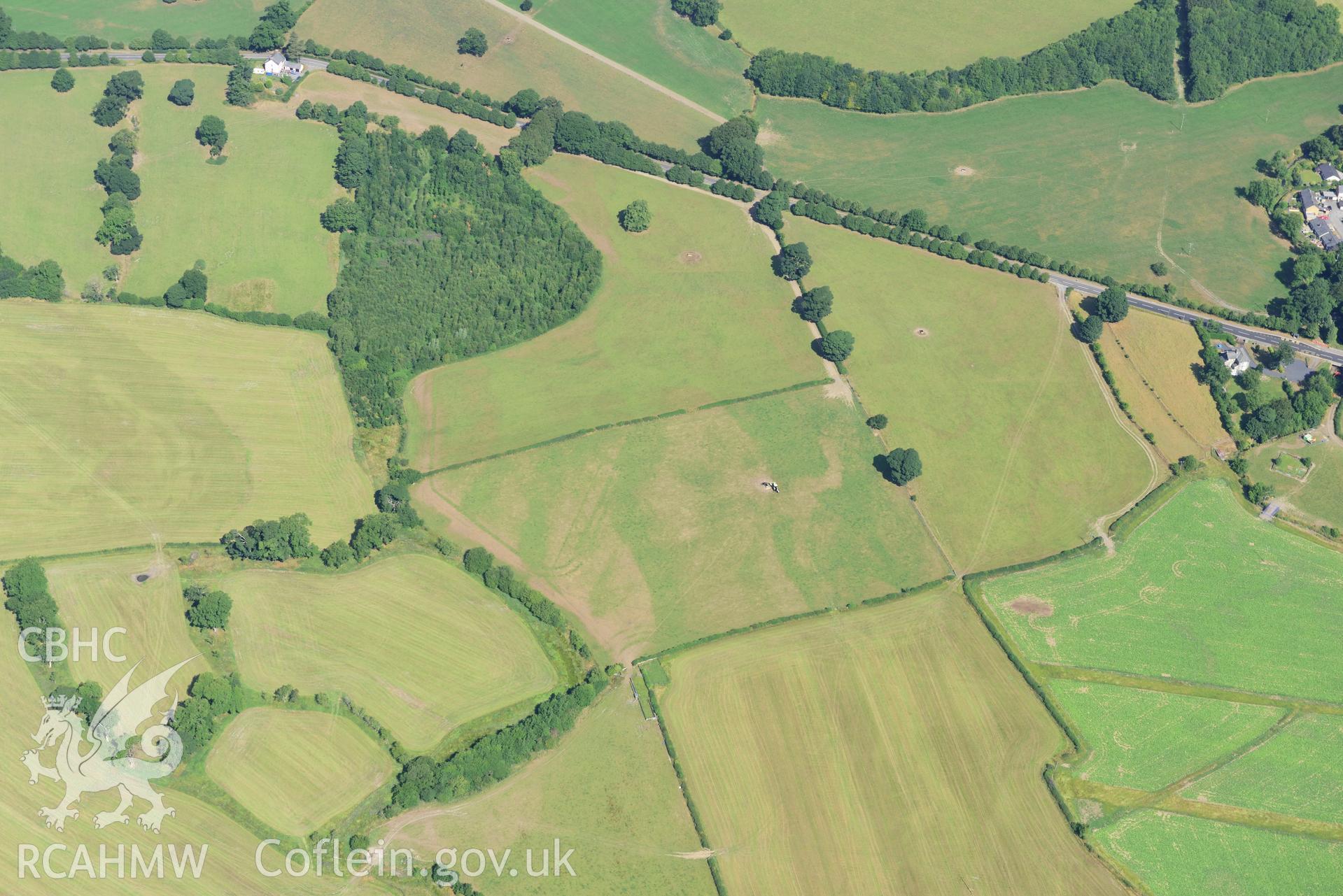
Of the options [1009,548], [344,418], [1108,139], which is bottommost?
[344,418]

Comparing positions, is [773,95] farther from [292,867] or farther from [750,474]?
[292,867]

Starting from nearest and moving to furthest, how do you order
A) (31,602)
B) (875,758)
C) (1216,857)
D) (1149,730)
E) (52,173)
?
(1216,857), (875,758), (1149,730), (31,602), (52,173)

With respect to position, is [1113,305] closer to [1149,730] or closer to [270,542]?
[1149,730]

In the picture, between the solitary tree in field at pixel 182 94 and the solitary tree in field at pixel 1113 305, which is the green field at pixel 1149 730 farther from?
the solitary tree in field at pixel 182 94

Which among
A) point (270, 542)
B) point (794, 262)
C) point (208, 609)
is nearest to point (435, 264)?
point (794, 262)

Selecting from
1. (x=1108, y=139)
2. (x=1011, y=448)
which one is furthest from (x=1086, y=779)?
(x=1108, y=139)

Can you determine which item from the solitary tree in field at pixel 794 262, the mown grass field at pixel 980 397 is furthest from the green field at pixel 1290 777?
the solitary tree in field at pixel 794 262
